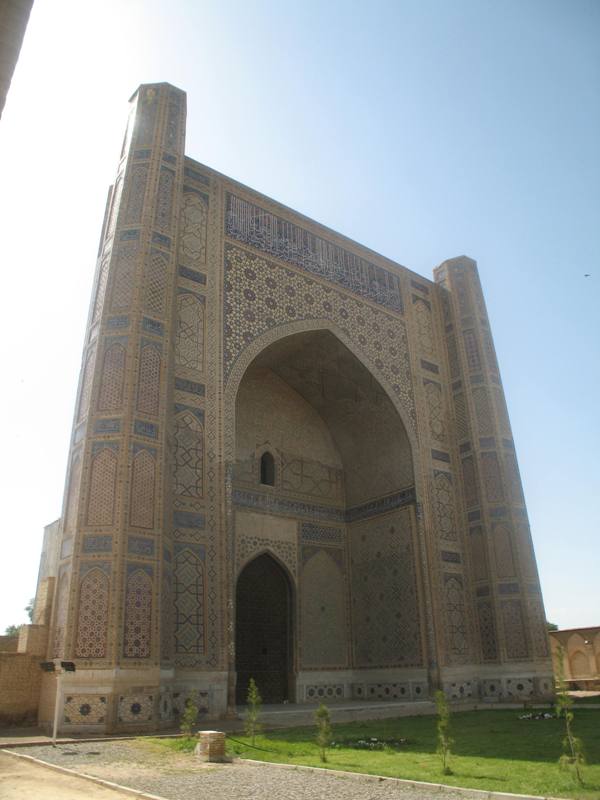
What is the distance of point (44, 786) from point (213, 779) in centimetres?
96


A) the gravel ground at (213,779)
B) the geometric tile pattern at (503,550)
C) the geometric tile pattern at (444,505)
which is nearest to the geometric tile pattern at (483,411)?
the geometric tile pattern at (444,505)

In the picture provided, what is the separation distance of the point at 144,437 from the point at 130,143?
478 cm

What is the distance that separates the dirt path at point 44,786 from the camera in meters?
3.54

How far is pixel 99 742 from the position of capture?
595 cm

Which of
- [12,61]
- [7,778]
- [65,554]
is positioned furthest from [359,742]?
[12,61]

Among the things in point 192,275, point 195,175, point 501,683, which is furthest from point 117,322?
point 501,683

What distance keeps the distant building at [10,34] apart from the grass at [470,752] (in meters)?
3.69

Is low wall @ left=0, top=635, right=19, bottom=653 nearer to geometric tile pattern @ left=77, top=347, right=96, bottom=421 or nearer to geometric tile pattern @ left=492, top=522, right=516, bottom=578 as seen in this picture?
geometric tile pattern @ left=77, top=347, right=96, bottom=421

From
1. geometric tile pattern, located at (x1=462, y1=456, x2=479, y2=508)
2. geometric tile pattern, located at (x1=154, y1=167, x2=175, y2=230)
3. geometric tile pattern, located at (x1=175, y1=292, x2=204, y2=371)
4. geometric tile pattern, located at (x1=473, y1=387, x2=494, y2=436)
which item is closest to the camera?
geometric tile pattern, located at (x1=175, y1=292, x2=204, y2=371)

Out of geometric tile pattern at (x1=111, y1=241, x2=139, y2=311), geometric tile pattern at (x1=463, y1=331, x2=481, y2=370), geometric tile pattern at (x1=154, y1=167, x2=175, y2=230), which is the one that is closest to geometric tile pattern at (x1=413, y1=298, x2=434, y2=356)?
geometric tile pattern at (x1=463, y1=331, x2=481, y2=370)

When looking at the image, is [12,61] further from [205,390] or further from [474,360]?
[474,360]

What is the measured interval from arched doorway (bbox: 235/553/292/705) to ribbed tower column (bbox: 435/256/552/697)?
314 centimetres

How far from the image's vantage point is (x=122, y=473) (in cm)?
745

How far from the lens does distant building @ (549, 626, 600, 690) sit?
1460 cm
